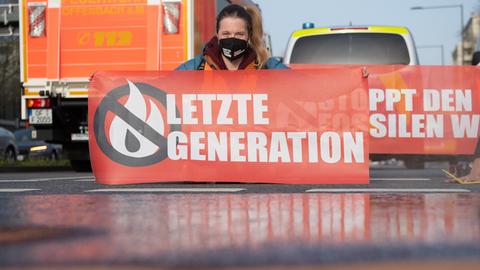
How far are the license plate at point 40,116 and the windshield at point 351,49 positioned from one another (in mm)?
4356

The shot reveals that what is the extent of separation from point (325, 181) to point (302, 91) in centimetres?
86

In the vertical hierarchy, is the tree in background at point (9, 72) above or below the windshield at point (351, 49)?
above

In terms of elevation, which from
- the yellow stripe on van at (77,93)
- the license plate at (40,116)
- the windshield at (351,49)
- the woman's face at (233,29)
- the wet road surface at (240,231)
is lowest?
the wet road surface at (240,231)

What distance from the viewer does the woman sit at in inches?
371

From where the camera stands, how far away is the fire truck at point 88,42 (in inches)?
572

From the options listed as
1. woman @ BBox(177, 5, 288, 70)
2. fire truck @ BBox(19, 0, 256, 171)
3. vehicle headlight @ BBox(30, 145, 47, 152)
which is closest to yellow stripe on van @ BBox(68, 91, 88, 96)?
fire truck @ BBox(19, 0, 256, 171)

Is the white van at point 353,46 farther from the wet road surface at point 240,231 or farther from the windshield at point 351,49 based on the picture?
the wet road surface at point 240,231

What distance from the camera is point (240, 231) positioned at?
4.16 m

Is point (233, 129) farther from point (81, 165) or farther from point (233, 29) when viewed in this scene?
point (81, 165)

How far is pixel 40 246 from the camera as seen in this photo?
3660 millimetres

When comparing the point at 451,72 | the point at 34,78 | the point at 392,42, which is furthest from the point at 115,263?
the point at 34,78

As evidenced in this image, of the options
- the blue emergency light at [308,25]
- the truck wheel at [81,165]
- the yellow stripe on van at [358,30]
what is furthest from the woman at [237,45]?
the truck wheel at [81,165]

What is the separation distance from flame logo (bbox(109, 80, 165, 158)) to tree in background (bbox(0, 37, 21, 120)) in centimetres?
3326

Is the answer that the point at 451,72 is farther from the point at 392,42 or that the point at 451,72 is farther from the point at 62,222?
the point at 62,222
